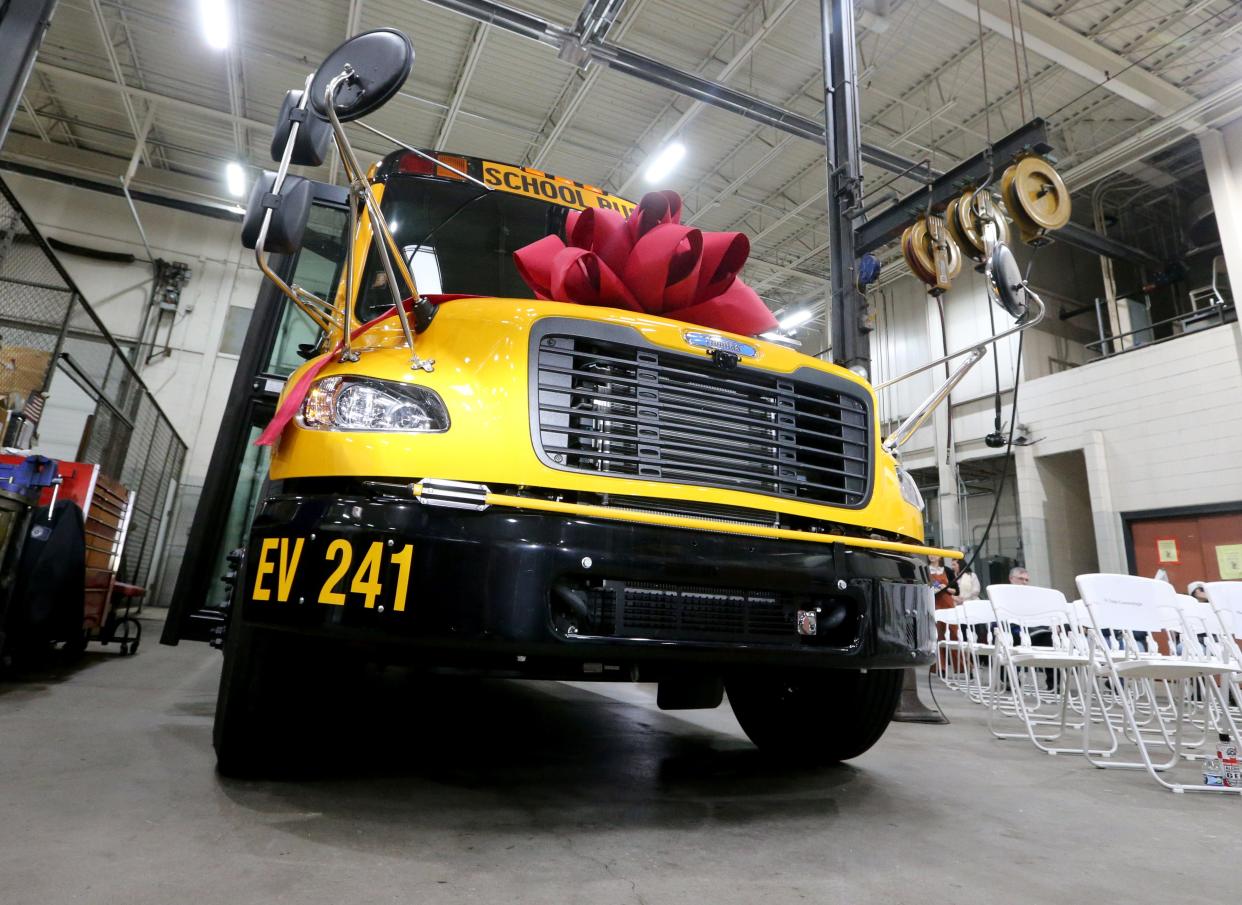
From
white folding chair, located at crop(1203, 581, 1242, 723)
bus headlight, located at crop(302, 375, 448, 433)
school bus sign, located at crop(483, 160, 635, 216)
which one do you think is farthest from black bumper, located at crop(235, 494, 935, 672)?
white folding chair, located at crop(1203, 581, 1242, 723)

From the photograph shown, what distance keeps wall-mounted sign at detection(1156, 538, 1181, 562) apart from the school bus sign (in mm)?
11233

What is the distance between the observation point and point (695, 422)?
1950 millimetres

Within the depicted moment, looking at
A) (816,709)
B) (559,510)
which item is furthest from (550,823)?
(816,709)

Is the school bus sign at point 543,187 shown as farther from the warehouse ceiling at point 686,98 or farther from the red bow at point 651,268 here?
the warehouse ceiling at point 686,98

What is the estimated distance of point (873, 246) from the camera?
5582 millimetres

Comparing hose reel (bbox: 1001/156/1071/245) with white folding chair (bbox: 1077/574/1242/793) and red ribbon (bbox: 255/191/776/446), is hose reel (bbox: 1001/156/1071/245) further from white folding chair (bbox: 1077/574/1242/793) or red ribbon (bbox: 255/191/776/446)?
red ribbon (bbox: 255/191/776/446)

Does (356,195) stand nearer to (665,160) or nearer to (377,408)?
(377,408)

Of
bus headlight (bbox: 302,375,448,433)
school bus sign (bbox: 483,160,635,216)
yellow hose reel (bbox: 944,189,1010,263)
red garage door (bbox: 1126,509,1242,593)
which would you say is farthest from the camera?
red garage door (bbox: 1126,509,1242,593)

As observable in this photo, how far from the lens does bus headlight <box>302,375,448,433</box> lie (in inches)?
67.0

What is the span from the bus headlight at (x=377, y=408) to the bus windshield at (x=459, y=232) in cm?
115

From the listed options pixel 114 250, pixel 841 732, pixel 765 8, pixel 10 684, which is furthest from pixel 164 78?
pixel 841 732

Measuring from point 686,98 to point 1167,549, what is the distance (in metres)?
10.1

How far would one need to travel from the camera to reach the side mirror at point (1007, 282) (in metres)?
2.45

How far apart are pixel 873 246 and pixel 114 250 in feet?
50.1
